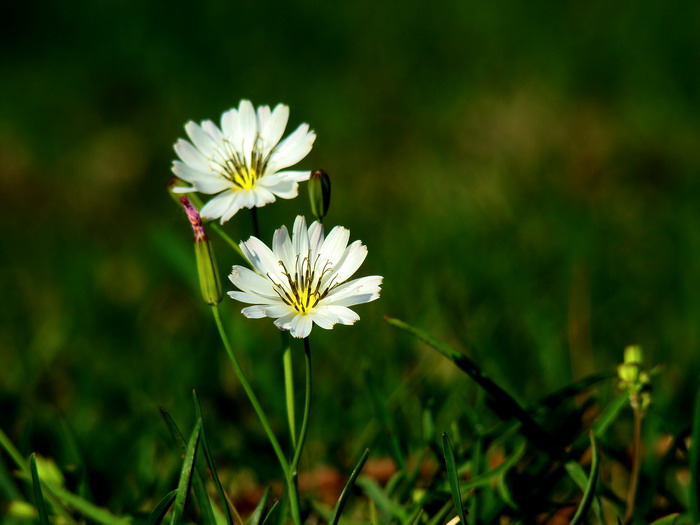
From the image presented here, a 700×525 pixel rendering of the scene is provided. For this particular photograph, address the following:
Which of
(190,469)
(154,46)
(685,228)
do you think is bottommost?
(190,469)

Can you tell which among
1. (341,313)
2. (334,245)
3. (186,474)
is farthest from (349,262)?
(186,474)

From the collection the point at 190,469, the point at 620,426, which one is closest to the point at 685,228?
the point at 620,426

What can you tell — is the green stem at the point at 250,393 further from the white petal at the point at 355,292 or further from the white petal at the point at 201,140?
the white petal at the point at 201,140

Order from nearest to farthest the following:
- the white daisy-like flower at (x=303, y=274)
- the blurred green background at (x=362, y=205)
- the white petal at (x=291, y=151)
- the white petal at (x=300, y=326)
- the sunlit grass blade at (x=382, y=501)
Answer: the white petal at (x=300, y=326) → the white daisy-like flower at (x=303, y=274) → the white petal at (x=291, y=151) → the sunlit grass blade at (x=382, y=501) → the blurred green background at (x=362, y=205)

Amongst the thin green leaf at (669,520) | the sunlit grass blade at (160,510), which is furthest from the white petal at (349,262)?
the thin green leaf at (669,520)

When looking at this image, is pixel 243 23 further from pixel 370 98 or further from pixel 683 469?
pixel 683 469
